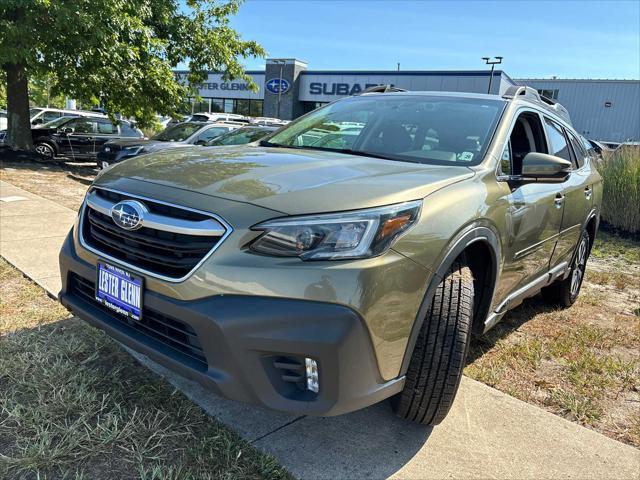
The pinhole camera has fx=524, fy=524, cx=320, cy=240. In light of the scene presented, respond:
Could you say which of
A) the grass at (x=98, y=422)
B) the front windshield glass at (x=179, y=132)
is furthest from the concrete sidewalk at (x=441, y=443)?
the front windshield glass at (x=179, y=132)

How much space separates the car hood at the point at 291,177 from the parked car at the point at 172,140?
26.9 ft

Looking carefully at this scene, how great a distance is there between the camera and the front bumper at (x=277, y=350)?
71.6 inches

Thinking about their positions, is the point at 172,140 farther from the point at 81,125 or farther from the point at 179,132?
the point at 81,125

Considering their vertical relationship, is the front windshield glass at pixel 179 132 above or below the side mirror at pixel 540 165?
below

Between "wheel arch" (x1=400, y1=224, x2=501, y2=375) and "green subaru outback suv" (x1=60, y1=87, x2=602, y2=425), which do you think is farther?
"wheel arch" (x1=400, y1=224, x2=501, y2=375)

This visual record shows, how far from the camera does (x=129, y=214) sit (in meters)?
2.20

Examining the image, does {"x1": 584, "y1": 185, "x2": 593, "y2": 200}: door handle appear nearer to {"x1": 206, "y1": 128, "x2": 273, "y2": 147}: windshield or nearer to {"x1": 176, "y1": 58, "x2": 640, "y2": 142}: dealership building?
{"x1": 206, "y1": 128, "x2": 273, "y2": 147}: windshield

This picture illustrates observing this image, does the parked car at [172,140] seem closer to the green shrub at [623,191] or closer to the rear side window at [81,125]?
the rear side window at [81,125]

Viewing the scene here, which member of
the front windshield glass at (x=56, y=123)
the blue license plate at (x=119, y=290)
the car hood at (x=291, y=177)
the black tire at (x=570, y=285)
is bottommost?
the black tire at (x=570, y=285)

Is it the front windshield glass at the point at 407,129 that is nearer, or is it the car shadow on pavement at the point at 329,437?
the car shadow on pavement at the point at 329,437

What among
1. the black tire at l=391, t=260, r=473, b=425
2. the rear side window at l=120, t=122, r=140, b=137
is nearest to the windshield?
the rear side window at l=120, t=122, r=140, b=137

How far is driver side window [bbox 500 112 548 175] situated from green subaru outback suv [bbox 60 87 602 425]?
58 millimetres

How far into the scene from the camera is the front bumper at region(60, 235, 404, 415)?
1.82 meters

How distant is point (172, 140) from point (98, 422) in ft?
31.3
